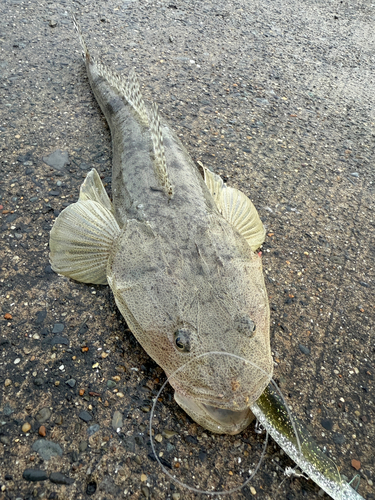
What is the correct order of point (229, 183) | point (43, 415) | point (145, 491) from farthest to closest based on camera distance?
point (229, 183)
point (43, 415)
point (145, 491)

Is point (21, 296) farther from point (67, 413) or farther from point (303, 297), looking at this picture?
point (303, 297)

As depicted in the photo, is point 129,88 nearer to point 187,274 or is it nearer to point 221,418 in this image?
point 187,274

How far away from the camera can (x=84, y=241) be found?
9.88ft

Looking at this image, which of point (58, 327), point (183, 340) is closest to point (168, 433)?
point (183, 340)

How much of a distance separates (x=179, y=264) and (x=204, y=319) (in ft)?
1.37

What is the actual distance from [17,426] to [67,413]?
0.27 meters

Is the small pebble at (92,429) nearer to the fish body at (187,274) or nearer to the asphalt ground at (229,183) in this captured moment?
the asphalt ground at (229,183)

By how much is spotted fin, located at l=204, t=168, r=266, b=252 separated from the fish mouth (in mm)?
1355

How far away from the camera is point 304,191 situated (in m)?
3.91

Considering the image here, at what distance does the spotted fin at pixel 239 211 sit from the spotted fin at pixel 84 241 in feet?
2.89

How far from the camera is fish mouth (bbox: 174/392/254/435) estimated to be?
217cm

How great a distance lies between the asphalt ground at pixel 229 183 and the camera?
2.20 metres

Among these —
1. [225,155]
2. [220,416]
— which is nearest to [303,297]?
[220,416]

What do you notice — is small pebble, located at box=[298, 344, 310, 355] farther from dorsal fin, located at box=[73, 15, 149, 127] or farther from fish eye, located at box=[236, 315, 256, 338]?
dorsal fin, located at box=[73, 15, 149, 127]
